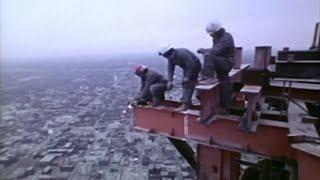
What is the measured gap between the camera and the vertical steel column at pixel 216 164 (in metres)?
6.60

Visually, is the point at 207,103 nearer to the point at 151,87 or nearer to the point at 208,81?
the point at 208,81

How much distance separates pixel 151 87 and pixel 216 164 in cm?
208

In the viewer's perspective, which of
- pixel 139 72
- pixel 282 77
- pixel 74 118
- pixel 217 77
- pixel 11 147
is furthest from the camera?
pixel 74 118

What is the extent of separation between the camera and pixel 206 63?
6062mm

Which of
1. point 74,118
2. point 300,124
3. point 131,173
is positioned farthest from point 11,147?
point 300,124

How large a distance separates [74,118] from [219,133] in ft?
93.0

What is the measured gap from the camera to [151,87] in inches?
314

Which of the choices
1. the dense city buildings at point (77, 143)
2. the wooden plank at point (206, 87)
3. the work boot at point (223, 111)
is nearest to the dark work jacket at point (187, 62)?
the work boot at point (223, 111)

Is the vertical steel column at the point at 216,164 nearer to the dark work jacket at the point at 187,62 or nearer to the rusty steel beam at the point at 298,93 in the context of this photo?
the rusty steel beam at the point at 298,93

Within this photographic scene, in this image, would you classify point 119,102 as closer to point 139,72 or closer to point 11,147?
point 11,147

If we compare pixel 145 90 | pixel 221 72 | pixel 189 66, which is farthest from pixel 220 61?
pixel 145 90

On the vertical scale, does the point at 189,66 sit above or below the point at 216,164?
above

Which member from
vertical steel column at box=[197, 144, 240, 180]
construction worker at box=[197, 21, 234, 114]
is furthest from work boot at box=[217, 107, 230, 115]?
vertical steel column at box=[197, 144, 240, 180]

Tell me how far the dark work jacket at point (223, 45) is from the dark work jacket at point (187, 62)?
4.19 ft
